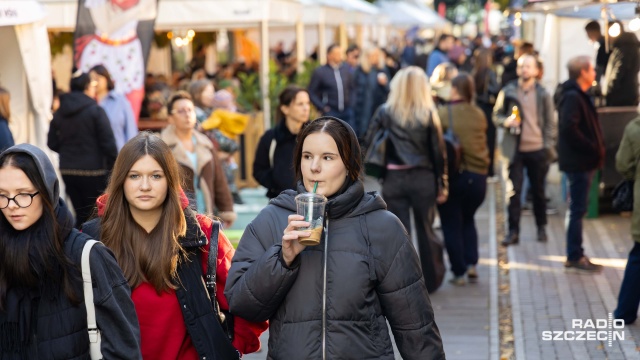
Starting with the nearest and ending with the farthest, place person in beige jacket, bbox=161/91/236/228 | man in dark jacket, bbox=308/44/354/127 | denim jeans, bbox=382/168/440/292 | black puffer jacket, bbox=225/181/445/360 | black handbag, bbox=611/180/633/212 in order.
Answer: black puffer jacket, bbox=225/181/445/360 < person in beige jacket, bbox=161/91/236/228 < black handbag, bbox=611/180/633/212 < denim jeans, bbox=382/168/440/292 < man in dark jacket, bbox=308/44/354/127

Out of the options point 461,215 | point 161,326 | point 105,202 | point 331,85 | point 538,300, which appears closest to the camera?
point 161,326

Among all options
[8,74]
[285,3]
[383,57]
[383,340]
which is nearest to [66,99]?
[8,74]

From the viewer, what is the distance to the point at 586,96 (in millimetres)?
10148

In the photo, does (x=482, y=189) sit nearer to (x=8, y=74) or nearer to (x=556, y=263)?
(x=556, y=263)

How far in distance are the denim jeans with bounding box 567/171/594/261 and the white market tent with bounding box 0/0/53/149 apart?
504 cm

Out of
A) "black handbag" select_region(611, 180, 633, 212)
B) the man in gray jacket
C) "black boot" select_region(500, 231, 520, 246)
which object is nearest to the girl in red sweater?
"black handbag" select_region(611, 180, 633, 212)

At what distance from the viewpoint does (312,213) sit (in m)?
3.53

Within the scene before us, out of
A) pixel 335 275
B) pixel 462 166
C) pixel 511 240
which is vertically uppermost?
pixel 335 275

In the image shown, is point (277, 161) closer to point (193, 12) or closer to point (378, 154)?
point (378, 154)

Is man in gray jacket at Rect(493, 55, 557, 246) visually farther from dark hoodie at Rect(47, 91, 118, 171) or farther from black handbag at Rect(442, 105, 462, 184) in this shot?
dark hoodie at Rect(47, 91, 118, 171)

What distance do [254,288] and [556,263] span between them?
7.51 m

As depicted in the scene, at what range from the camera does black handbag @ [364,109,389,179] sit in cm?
901

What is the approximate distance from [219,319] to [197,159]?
369 cm

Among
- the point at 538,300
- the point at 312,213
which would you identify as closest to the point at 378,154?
the point at 538,300
